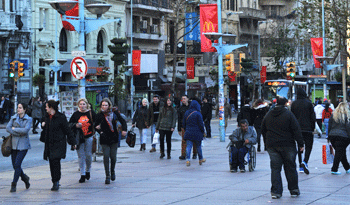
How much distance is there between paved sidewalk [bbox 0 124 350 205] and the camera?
1159 centimetres

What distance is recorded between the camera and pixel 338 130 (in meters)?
14.8

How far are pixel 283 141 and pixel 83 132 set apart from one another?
4308mm

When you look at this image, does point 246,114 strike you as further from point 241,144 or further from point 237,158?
point 237,158

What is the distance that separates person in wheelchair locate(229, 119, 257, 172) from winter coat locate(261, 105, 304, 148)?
12.8ft

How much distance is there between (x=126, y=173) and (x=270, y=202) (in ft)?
17.7

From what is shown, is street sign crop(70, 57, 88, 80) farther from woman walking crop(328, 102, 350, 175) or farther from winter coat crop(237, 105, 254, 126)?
woman walking crop(328, 102, 350, 175)

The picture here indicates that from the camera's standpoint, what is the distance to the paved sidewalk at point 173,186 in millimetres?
11594

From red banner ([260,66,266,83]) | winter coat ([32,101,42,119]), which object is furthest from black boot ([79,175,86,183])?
red banner ([260,66,266,83])

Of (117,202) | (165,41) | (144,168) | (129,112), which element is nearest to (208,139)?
(144,168)

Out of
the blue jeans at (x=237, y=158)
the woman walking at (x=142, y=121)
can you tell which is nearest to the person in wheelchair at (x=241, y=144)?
the blue jeans at (x=237, y=158)

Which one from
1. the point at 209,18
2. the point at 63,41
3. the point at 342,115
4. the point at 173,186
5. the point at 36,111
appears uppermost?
the point at 63,41

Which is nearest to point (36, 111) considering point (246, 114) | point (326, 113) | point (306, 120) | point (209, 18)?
point (209, 18)

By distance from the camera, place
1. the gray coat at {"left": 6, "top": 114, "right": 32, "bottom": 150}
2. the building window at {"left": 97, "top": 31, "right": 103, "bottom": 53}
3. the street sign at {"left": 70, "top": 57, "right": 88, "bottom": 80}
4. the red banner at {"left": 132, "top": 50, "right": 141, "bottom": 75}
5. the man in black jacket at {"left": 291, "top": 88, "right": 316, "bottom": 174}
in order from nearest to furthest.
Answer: the gray coat at {"left": 6, "top": 114, "right": 32, "bottom": 150}
the man in black jacket at {"left": 291, "top": 88, "right": 316, "bottom": 174}
the street sign at {"left": 70, "top": 57, "right": 88, "bottom": 80}
the red banner at {"left": 132, "top": 50, "right": 141, "bottom": 75}
the building window at {"left": 97, "top": 31, "right": 103, "bottom": 53}

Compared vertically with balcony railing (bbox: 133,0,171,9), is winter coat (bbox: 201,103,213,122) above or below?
below
